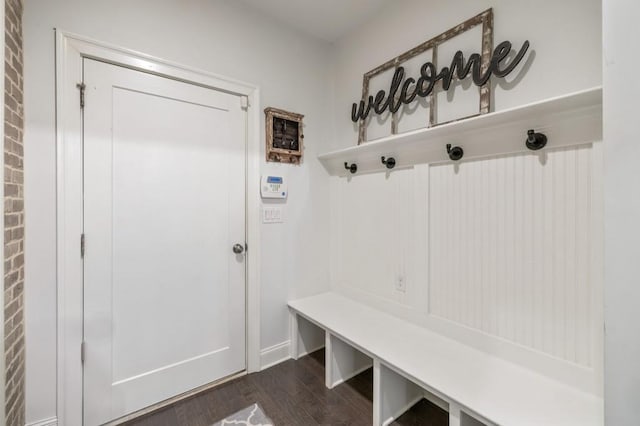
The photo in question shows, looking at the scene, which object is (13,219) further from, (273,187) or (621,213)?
(621,213)

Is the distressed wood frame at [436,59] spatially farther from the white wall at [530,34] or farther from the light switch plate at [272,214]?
the light switch plate at [272,214]

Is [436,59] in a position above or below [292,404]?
above

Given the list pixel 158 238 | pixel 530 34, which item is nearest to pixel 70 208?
pixel 158 238

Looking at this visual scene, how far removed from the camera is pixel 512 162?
4.65 ft

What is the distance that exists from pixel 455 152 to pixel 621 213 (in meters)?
1.10

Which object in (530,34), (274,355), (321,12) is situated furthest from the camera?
(274,355)

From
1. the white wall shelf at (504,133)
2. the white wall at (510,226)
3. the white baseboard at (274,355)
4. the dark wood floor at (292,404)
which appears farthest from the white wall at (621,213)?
the white baseboard at (274,355)

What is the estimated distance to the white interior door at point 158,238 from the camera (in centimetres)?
155

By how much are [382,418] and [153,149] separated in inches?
83.9

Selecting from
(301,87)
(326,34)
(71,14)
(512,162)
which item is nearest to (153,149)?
(71,14)

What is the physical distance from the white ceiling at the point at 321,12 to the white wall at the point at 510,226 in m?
0.16

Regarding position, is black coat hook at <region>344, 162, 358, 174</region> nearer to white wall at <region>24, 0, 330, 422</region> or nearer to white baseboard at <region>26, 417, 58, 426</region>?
white wall at <region>24, 0, 330, 422</region>

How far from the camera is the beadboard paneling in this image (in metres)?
1.21

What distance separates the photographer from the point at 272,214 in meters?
2.19
